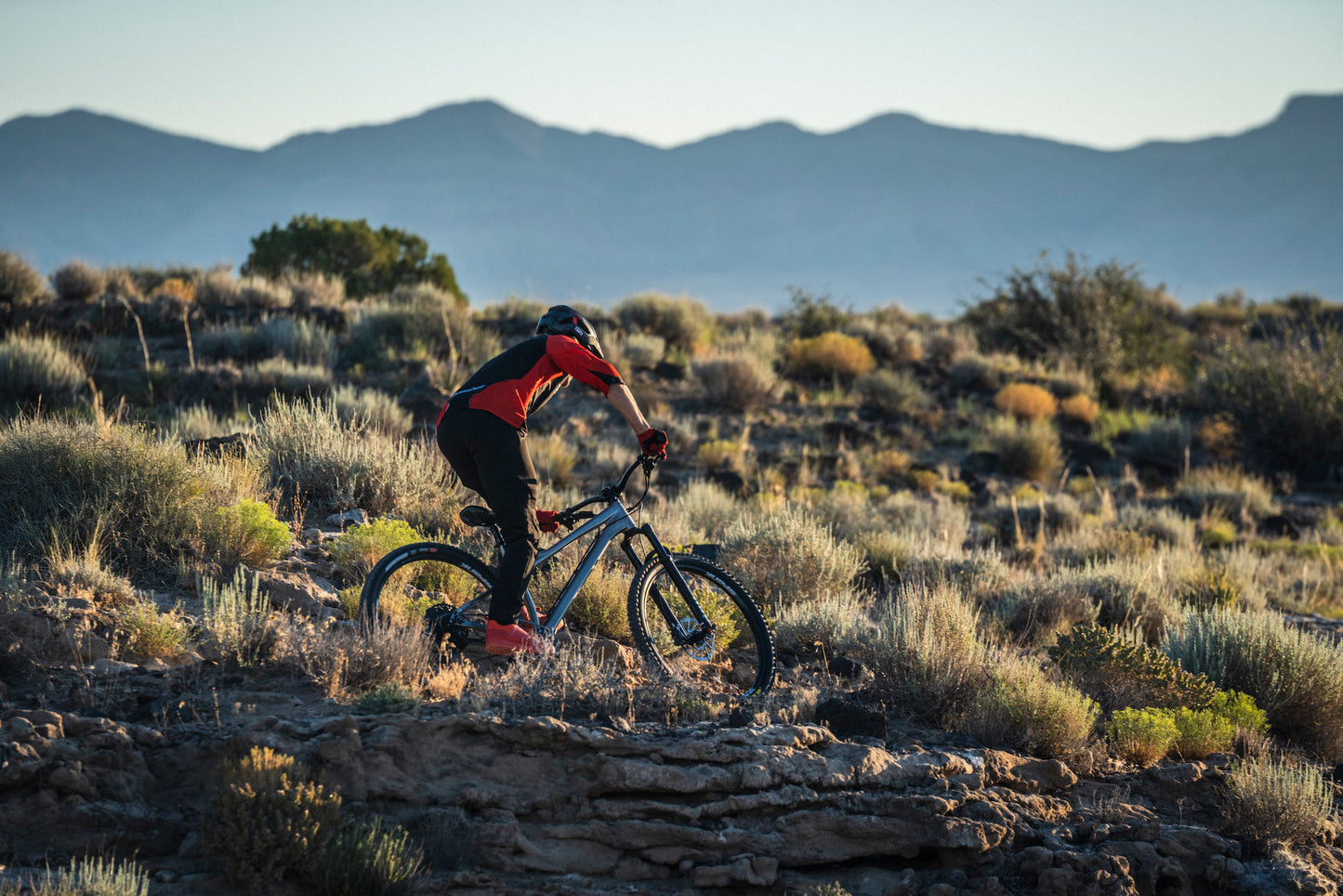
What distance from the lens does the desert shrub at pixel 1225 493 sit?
582 inches

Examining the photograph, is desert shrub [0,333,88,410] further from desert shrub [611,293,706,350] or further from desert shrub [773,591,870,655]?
desert shrub [611,293,706,350]

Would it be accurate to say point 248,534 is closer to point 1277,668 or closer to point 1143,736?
point 1143,736

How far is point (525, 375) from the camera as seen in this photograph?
5.18 metres

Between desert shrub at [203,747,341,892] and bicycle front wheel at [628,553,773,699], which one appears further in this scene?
bicycle front wheel at [628,553,773,699]

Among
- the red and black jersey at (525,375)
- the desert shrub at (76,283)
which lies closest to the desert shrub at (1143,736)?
the red and black jersey at (525,375)

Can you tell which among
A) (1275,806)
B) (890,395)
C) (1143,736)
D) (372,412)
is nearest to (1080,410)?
(890,395)

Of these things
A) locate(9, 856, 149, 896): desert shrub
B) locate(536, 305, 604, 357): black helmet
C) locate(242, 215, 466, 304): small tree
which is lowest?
locate(9, 856, 149, 896): desert shrub

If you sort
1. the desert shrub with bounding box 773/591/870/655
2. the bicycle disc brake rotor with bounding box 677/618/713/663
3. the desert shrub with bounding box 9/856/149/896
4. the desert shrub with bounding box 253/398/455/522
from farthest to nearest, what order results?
the desert shrub with bounding box 253/398/455/522
the desert shrub with bounding box 773/591/870/655
the bicycle disc brake rotor with bounding box 677/618/713/663
the desert shrub with bounding box 9/856/149/896

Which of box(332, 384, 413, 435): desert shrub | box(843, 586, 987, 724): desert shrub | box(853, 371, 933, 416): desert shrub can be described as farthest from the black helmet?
box(853, 371, 933, 416): desert shrub

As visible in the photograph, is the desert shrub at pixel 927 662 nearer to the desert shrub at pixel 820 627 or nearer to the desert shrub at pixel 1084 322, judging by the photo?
the desert shrub at pixel 820 627

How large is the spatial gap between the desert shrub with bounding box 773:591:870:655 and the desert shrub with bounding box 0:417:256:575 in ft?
13.4

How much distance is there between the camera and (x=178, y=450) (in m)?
6.97

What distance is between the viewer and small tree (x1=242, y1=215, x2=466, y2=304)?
21.8 meters

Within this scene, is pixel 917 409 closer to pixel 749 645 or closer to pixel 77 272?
pixel 749 645
